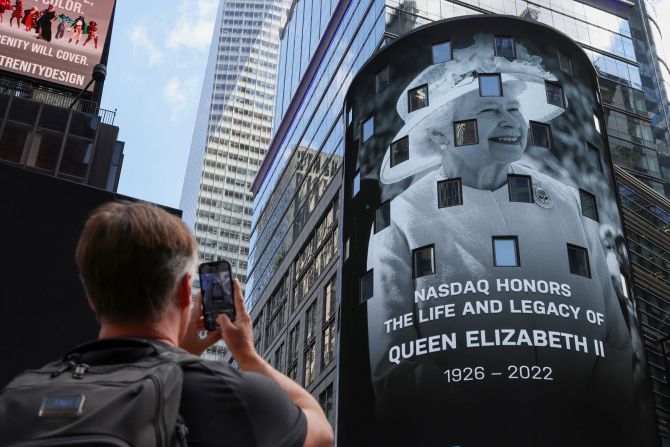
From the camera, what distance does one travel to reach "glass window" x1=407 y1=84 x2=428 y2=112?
36719 mm

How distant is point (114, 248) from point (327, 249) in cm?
4778

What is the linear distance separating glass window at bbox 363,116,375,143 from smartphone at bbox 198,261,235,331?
35320mm

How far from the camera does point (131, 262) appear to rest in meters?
2.81

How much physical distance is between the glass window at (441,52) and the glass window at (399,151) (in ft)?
14.5

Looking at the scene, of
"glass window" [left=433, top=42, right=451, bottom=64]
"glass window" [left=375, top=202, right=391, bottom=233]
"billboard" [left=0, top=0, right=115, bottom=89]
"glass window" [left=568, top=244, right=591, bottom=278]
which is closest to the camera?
"billboard" [left=0, top=0, right=115, bottom=89]

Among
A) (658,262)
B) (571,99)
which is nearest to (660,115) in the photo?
(658,262)

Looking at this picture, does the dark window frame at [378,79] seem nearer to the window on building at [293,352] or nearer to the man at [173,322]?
the window on building at [293,352]

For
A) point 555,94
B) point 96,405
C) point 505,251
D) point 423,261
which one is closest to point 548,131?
point 555,94

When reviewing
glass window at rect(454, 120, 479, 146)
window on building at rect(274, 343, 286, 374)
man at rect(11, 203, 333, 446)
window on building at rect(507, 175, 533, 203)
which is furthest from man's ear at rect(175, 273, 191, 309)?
window on building at rect(274, 343, 286, 374)

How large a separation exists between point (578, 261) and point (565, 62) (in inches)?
449

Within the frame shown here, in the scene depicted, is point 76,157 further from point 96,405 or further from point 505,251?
point 96,405

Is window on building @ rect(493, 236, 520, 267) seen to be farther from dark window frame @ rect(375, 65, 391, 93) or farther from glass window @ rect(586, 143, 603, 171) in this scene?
dark window frame @ rect(375, 65, 391, 93)

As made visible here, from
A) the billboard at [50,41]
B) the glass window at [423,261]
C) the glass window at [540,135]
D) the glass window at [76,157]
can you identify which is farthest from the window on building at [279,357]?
the glass window at [76,157]

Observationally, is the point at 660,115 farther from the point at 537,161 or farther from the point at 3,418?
the point at 3,418
